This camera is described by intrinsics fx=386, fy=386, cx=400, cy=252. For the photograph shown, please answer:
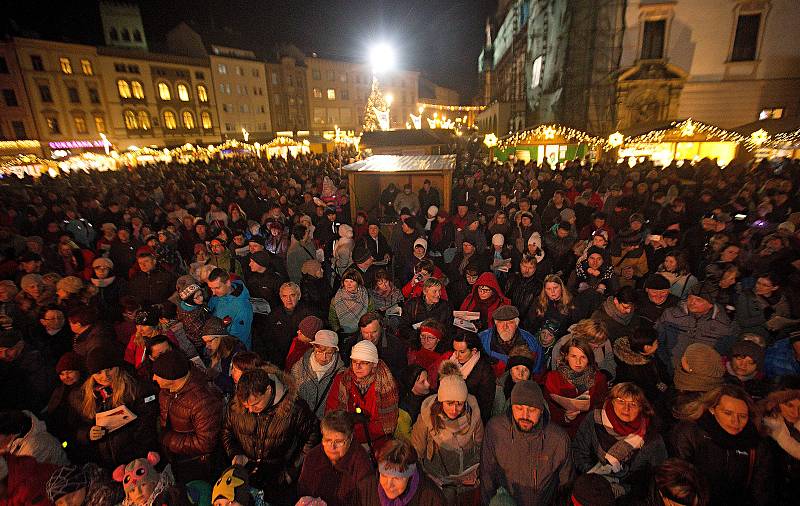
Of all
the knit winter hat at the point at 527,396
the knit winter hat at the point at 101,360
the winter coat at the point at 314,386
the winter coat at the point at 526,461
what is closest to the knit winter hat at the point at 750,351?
the winter coat at the point at 526,461

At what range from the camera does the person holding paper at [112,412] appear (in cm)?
314

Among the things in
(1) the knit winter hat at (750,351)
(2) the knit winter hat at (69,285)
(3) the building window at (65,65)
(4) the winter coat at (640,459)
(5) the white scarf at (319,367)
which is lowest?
(4) the winter coat at (640,459)

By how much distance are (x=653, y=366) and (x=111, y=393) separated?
192 inches

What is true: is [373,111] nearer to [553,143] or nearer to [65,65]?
[553,143]

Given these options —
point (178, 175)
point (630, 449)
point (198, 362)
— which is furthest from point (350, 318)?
point (178, 175)

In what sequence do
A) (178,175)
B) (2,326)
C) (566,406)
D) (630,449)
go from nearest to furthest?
(630,449) → (566,406) → (2,326) → (178,175)

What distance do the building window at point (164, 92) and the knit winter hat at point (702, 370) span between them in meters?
53.0

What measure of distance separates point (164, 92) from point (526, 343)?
171 feet

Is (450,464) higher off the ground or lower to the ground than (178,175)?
lower

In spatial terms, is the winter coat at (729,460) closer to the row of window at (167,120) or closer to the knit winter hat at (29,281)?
the knit winter hat at (29,281)

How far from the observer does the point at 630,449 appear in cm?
286

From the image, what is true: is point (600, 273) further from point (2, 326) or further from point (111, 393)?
point (2, 326)

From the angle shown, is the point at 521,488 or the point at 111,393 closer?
the point at 521,488

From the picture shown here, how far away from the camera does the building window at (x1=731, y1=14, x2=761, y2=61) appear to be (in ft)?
79.2
